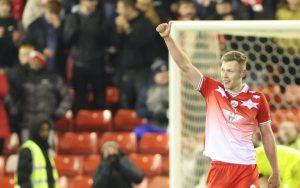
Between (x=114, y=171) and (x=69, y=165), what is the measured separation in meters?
1.92

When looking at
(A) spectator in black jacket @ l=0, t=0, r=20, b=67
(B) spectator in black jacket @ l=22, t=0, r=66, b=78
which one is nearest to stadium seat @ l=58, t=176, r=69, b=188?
(B) spectator in black jacket @ l=22, t=0, r=66, b=78

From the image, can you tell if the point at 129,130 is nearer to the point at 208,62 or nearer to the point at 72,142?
the point at 72,142

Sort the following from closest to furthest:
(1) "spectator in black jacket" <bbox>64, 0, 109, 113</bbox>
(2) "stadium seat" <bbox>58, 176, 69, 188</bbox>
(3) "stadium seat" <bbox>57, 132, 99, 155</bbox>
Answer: (2) "stadium seat" <bbox>58, 176, 69, 188</bbox>, (3) "stadium seat" <bbox>57, 132, 99, 155</bbox>, (1) "spectator in black jacket" <bbox>64, 0, 109, 113</bbox>

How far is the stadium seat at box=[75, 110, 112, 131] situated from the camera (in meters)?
12.6

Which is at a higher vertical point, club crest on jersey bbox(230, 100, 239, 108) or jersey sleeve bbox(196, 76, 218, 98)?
jersey sleeve bbox(196, 76, 218, 98)

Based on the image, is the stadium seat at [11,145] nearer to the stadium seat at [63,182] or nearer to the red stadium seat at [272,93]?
the stadium seat at [63,182]

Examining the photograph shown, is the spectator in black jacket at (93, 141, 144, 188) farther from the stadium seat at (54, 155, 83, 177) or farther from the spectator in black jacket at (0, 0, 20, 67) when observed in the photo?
the spectator in black jacket at (0, 0, 20, 67)

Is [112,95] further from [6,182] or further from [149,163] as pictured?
[6,182]

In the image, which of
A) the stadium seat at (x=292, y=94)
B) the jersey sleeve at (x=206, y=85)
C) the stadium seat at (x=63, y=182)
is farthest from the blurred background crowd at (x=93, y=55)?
the jersey sleeve at (x=206, y=85)

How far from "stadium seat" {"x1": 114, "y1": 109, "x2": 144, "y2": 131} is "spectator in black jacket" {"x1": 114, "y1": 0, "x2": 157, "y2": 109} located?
9.3 inches

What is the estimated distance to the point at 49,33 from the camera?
501 inches

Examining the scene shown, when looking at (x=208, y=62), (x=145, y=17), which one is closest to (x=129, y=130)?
(x=145, y=17)

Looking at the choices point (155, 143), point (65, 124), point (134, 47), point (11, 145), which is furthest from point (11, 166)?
point (134, 47)

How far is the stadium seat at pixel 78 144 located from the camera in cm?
1212
